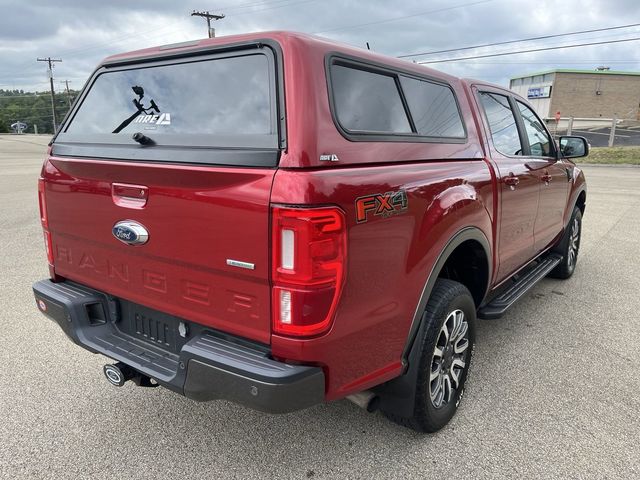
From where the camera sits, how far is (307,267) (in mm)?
1812

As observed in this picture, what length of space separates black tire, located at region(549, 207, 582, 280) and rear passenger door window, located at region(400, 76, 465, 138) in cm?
276

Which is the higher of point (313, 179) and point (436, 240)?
point (313, 179)

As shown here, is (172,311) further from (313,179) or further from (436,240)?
(436,240)

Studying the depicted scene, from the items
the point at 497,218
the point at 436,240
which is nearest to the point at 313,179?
the point at 436,240

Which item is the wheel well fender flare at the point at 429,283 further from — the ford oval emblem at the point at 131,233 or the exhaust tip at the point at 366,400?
the ford oval emblem at the point at 131,233

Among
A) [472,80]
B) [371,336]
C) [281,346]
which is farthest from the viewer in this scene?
[472,80]

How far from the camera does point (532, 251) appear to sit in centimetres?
419

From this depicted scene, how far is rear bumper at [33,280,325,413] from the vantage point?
189cm

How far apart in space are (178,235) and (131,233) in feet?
0.96

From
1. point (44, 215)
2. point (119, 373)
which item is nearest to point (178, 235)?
point (119, 373)

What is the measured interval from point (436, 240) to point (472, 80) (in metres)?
1.51

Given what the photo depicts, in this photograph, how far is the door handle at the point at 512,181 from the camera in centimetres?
327

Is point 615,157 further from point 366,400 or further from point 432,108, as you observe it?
point 366,400

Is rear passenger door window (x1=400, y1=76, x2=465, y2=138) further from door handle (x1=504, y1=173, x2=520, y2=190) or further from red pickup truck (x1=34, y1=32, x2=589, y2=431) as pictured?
door handle (x1=504, y1=173, x2=520, y2=190)
